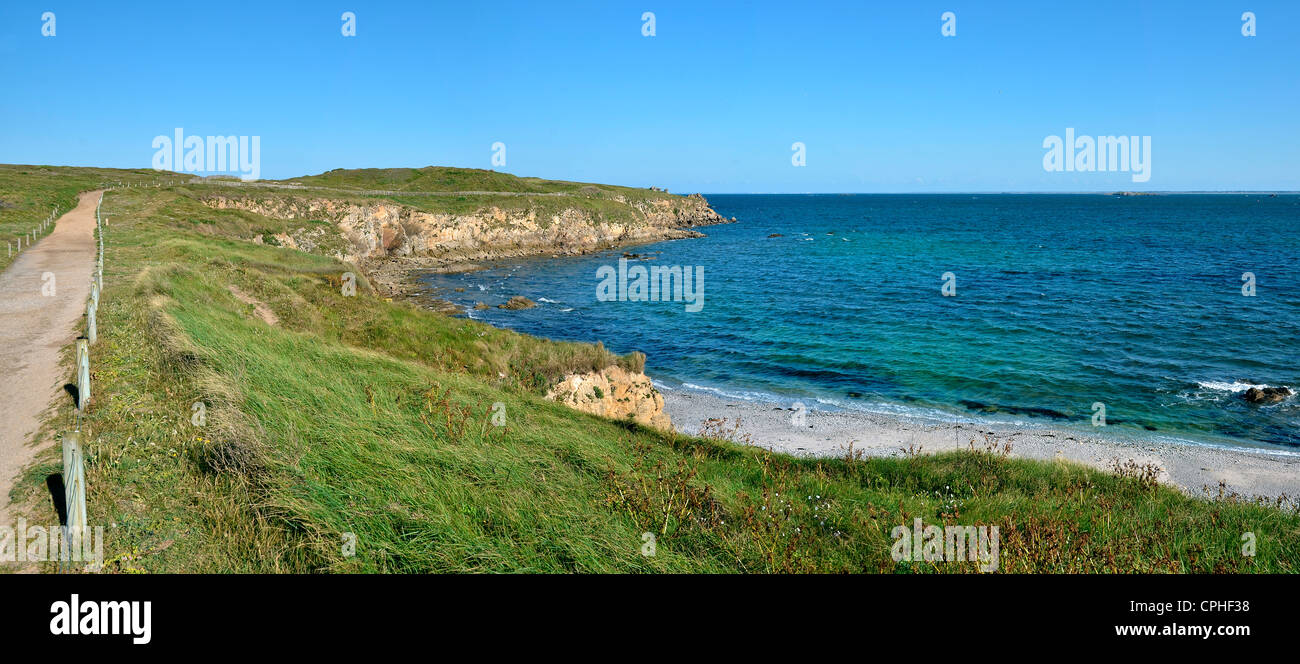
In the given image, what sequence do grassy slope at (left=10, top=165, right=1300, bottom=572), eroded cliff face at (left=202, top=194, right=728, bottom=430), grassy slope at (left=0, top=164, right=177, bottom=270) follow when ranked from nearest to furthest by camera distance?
grassy slope at (left=10, top=165, right=1300, bottom=572)
grassy slope at (left=0, top=164, right=177, bottom=270)
eroded cliff face at (left=202, top=194, right=728, bottom=430)

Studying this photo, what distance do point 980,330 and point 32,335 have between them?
4294 cm

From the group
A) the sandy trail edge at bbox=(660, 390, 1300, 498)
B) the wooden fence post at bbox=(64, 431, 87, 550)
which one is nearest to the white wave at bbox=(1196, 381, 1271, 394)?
the sandy trail edge at bbox=(660, 390, 1300, 498)

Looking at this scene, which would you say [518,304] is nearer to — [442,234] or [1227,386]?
[442,234]

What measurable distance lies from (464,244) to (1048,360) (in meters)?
68.4

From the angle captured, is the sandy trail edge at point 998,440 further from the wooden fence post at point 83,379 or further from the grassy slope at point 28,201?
the grassy slope at point 28,201

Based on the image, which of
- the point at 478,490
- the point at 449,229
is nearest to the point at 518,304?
the point at 449,229

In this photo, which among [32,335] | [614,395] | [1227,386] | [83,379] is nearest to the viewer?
[83,379]

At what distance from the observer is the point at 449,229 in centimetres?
8100

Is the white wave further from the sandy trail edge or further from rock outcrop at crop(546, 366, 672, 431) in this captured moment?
rock outcrop at crop(546, 366, 672, 431)

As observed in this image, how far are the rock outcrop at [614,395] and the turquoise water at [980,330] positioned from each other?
7.53m

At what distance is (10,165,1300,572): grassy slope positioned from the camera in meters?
7.38

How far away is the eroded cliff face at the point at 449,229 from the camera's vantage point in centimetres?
6838

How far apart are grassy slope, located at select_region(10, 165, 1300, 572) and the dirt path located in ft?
2.03
